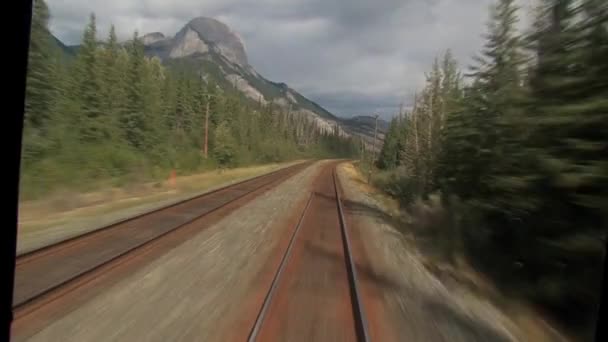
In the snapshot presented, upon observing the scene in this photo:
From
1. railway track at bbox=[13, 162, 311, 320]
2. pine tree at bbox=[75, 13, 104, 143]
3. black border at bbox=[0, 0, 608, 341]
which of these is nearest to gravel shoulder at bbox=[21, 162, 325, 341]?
railway track at bbox=[13, 162, 311, 320]

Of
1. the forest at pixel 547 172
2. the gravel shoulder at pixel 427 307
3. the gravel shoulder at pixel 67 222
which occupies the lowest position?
the gravel shoulder at pixel 67 222

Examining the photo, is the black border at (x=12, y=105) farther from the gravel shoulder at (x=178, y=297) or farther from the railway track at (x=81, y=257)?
the railway track at (x=81, y=257)

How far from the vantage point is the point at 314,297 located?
6.80m

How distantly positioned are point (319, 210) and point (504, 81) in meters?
8.93

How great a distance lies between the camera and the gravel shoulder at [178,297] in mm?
5055

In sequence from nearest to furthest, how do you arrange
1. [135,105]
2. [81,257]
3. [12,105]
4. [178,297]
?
[12,105]
[178,297]
[81,257]
[135,105]

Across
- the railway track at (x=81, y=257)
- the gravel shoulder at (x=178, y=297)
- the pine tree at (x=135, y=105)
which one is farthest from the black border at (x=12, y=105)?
the pine tree at (x=135, y=105)

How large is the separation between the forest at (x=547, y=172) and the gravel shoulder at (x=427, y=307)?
1292 mm

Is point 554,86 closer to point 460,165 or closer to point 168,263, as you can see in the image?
point 460,165

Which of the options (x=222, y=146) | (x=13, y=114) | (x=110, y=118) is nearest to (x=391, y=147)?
(x=222, y=146)

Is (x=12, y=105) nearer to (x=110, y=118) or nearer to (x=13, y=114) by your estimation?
(x=13, y=114)

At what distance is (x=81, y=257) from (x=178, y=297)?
9.54ft

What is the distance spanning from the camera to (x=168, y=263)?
827 cm

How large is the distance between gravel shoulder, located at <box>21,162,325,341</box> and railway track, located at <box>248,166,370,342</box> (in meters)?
0.51
